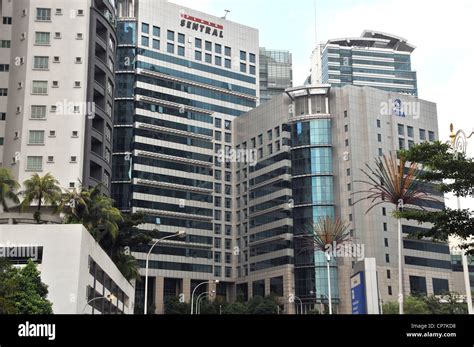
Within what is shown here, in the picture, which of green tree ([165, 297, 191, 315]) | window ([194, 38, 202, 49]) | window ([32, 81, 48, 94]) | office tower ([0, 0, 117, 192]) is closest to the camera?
office tower ([0, 0, 117, 192])

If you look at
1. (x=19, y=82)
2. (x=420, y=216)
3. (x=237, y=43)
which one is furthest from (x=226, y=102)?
(x=420, y=216)

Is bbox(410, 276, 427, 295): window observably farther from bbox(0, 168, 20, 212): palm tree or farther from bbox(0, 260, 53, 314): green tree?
bbox(0, 260, 53, 314): green tree

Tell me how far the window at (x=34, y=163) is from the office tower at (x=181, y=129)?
5497 centimetres

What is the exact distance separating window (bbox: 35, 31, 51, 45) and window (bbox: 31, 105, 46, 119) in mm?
8791

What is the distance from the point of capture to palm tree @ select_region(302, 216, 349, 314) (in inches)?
4641

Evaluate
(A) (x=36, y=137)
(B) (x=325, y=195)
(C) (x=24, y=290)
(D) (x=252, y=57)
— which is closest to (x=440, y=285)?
(B) (x=325, y=195)

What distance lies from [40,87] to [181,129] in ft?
220

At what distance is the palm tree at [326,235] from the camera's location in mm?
117875

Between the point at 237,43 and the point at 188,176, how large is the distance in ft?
129

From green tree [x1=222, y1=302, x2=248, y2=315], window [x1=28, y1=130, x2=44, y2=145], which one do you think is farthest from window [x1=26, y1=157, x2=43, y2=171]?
green tree [x1=222, y1=302, x2=248, y2=315]

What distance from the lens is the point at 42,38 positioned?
262 ft

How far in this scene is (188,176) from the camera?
140 meters

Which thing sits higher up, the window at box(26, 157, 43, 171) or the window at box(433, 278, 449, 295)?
the window at box(26, 157, 43, 171)
